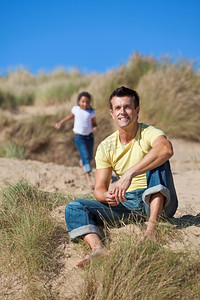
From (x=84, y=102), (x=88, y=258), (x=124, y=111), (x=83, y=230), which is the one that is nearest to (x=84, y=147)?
(x=84, y=102)

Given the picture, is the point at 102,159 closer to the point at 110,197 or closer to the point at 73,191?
the point at 110,197

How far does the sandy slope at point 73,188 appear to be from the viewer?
2.58 m

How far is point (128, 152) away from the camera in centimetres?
291

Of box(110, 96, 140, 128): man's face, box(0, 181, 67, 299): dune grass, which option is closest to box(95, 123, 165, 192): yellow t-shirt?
box(110, 96, 140, 128): man's face

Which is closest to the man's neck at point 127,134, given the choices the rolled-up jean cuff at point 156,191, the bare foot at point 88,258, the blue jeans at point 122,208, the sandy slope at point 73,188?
the blue jeans at point 122,208

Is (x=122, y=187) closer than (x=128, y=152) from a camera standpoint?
Yes

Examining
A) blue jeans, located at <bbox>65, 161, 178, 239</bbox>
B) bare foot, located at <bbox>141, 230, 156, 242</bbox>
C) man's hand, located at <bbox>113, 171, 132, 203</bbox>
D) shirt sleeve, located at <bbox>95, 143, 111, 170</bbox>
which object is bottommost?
bare foot, located at <bbox>141, 230, 156, 242</bbox>

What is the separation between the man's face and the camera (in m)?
2.85

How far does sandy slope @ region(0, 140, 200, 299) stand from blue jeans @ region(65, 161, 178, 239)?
0.19 meters

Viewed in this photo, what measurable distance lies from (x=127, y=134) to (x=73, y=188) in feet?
8.24

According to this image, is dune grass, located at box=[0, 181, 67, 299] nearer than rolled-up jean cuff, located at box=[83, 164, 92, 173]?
Yes

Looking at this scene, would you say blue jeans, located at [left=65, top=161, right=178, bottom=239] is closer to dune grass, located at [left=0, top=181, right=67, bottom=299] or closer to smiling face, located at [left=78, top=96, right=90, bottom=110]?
dune grass, located at [left=0, top=181, right=67, bottom=299]

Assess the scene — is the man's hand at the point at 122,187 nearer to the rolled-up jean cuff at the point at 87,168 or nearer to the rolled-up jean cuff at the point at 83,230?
the rolled-up jean cuff at the point at 83,230

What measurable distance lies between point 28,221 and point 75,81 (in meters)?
10.9
